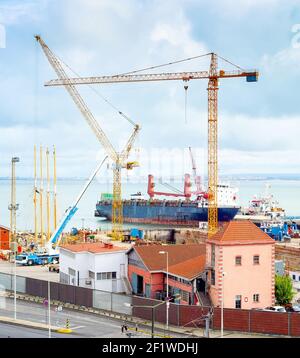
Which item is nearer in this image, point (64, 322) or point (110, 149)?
point (64, 322)

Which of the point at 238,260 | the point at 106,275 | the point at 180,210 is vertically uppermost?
the point at 238,260

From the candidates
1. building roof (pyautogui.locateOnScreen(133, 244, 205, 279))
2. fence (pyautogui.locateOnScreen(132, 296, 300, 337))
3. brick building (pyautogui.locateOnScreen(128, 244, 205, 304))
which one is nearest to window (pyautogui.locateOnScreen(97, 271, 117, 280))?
brick building (pyautogui.locateOnScreen(128, 244, 205, 304))

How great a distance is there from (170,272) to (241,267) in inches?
174

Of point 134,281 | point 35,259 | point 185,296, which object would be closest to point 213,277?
point 185,296

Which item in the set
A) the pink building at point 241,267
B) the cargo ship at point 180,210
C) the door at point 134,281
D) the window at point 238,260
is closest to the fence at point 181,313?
the pink building at point 241,267

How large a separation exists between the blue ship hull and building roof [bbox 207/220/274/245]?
81045 millimetres

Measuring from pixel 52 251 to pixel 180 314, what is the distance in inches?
1258

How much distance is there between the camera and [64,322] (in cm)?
3069

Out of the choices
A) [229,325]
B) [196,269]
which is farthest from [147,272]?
[229,325]

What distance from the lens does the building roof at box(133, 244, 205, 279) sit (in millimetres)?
34844

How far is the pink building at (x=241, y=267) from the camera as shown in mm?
32500

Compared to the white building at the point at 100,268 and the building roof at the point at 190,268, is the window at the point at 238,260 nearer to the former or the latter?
the building roof at the point at 190,268

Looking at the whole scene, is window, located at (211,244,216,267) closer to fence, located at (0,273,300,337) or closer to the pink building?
the pink building

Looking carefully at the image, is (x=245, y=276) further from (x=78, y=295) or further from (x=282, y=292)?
(x=78, y=295)
